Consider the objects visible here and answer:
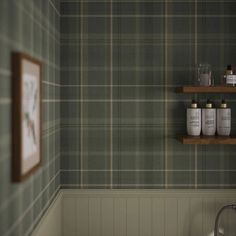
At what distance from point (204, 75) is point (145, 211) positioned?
2.96ft

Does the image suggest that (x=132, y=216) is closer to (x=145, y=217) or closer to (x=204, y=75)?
(x=145, y=217)

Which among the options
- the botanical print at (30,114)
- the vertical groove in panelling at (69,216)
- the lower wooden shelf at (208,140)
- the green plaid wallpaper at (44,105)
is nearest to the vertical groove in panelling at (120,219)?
the vertical groove in panelling at (69,216)

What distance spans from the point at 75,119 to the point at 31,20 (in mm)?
865

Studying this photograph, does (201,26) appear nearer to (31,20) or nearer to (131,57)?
(131,57)

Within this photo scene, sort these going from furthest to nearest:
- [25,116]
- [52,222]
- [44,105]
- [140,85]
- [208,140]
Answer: [140,85], [208,140], [52,222], [44,105], [25,116]

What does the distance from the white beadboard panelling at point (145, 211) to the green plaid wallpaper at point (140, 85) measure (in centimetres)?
7

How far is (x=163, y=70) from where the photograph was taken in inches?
90.3

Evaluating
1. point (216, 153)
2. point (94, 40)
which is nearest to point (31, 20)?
point (94, 40)

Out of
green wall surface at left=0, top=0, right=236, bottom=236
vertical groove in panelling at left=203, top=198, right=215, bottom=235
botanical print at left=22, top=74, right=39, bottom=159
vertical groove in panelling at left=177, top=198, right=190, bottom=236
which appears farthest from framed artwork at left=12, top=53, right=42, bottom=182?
vertical groove in panelling at left=203, top=198, right=215, bottom=235

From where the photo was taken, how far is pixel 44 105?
6.03 ft

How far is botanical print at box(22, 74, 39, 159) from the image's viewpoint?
1.34m

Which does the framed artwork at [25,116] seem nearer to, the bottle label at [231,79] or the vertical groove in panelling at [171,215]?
the vertical groove in panelling at [171,215]

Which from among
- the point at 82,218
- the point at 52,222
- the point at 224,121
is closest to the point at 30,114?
the point at 52,222

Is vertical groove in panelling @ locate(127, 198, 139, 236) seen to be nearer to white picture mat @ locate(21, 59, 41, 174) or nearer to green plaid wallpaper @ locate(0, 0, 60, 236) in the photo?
green plaid wallpaper @ locate(0, 0, 60, 236)
